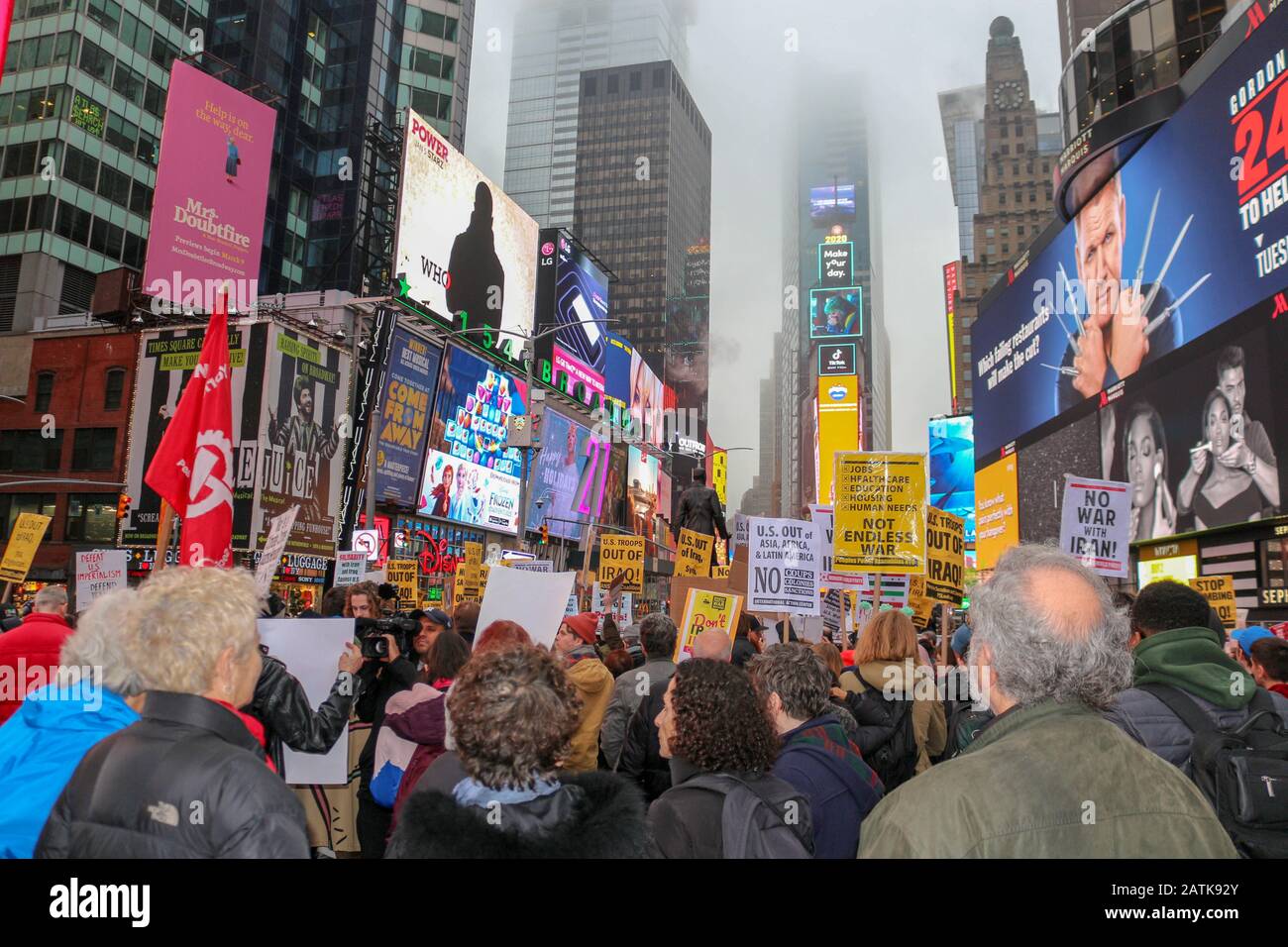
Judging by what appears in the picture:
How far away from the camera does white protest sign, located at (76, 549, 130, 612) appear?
1111 cm

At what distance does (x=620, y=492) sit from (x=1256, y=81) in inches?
2251

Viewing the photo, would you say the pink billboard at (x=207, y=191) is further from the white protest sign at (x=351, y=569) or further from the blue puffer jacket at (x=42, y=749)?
the blue puffer jacket at (x=42, y=749)

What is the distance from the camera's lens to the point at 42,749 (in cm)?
299

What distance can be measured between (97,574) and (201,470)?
589 centimetres

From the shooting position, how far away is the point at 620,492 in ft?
241

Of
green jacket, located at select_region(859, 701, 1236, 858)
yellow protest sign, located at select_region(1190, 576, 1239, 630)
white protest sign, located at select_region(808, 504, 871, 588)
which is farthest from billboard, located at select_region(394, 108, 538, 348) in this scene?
green jacket, located at select_region(859, 701, 1236, 858)

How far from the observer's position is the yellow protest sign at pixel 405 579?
55.6 ft

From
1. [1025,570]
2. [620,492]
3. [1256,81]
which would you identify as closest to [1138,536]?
[1256,81]

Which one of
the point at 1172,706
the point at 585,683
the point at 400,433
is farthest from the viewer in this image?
the point at 400,433

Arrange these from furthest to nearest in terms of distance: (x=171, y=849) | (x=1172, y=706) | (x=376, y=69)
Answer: (x=376, y=69) < (x=1172, y=706) < (x=171, y=849)

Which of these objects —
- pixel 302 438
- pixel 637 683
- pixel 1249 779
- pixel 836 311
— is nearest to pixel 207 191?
pixel 302 438

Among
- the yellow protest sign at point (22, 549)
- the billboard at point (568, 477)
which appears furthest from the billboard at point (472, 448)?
the yellow protest sign at point (22, 549)
